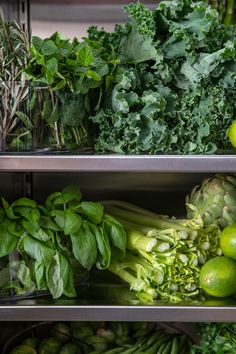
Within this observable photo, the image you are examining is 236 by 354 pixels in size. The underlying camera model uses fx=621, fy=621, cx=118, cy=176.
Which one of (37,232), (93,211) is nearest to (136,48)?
(93,211)

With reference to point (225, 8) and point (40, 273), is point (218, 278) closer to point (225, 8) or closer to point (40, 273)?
point (40, 273)

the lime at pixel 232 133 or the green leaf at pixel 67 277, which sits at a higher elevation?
the lime at pixel 232 133

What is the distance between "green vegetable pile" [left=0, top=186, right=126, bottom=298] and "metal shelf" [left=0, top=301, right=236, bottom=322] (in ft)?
0.17

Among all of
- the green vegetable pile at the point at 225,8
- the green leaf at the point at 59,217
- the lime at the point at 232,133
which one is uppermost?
the green vegetable pile at the point at 225,8

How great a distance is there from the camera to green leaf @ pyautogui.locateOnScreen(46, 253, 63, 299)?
5.03ft

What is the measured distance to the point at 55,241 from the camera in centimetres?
156

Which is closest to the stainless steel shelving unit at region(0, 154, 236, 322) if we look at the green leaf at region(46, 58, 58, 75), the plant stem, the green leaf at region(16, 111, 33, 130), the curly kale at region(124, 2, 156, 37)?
the green leaf at region(16, 111, 33, 130)

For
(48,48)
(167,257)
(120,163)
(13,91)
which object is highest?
(48,48)

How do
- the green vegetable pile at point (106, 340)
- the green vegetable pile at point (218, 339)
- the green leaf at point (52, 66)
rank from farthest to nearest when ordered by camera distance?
the green vegetable pile at point (106, 340), the green vegetable pile at point (218, 339), the green leaf at point (52, 66)

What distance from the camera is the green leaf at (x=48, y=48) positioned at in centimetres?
147

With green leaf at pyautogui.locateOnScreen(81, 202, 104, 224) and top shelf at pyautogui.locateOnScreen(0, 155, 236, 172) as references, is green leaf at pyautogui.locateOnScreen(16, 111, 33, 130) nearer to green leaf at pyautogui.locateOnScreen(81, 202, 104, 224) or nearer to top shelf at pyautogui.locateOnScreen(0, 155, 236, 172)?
top shelf at pyautogui.locateOnScreen(0, 155, 236, 172)

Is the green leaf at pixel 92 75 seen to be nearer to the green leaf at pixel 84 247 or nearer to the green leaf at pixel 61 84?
the green leaf at pixel 61 84

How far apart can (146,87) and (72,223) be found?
0.40 m

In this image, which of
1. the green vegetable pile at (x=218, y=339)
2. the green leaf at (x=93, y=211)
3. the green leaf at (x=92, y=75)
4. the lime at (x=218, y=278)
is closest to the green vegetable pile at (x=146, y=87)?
the green leaf at (x=92, y=75)
